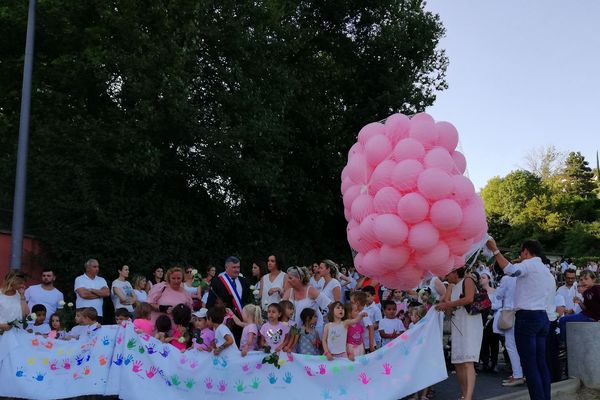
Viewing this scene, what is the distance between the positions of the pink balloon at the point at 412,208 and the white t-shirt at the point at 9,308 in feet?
15.8

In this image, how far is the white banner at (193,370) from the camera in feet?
22.2

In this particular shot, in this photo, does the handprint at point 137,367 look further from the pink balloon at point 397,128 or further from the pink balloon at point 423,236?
the pink balloon at point 397,128

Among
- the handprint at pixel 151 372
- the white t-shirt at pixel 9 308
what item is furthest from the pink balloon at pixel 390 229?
the white t-shirt at pixel 9 308

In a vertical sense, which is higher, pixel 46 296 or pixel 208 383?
pixel 46 296

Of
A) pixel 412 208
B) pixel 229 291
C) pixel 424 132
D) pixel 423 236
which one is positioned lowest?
pixel 229 291

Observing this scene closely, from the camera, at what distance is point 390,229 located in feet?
20.1

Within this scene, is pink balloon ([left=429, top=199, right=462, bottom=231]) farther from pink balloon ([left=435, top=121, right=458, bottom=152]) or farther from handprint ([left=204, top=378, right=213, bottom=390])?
handprint ([left=204, top=378, right=213, bottom=390])

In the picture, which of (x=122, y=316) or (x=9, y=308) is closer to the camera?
(x=9, y=308)

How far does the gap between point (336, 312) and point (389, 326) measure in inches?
99.3

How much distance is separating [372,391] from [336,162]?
14420mm

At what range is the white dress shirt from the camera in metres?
7.13

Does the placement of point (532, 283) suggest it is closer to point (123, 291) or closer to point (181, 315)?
point (181, 315)

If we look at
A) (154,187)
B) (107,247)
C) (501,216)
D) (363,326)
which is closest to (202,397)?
(363,326)

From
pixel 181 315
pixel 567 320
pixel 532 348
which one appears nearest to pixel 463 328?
pixel 532 348
